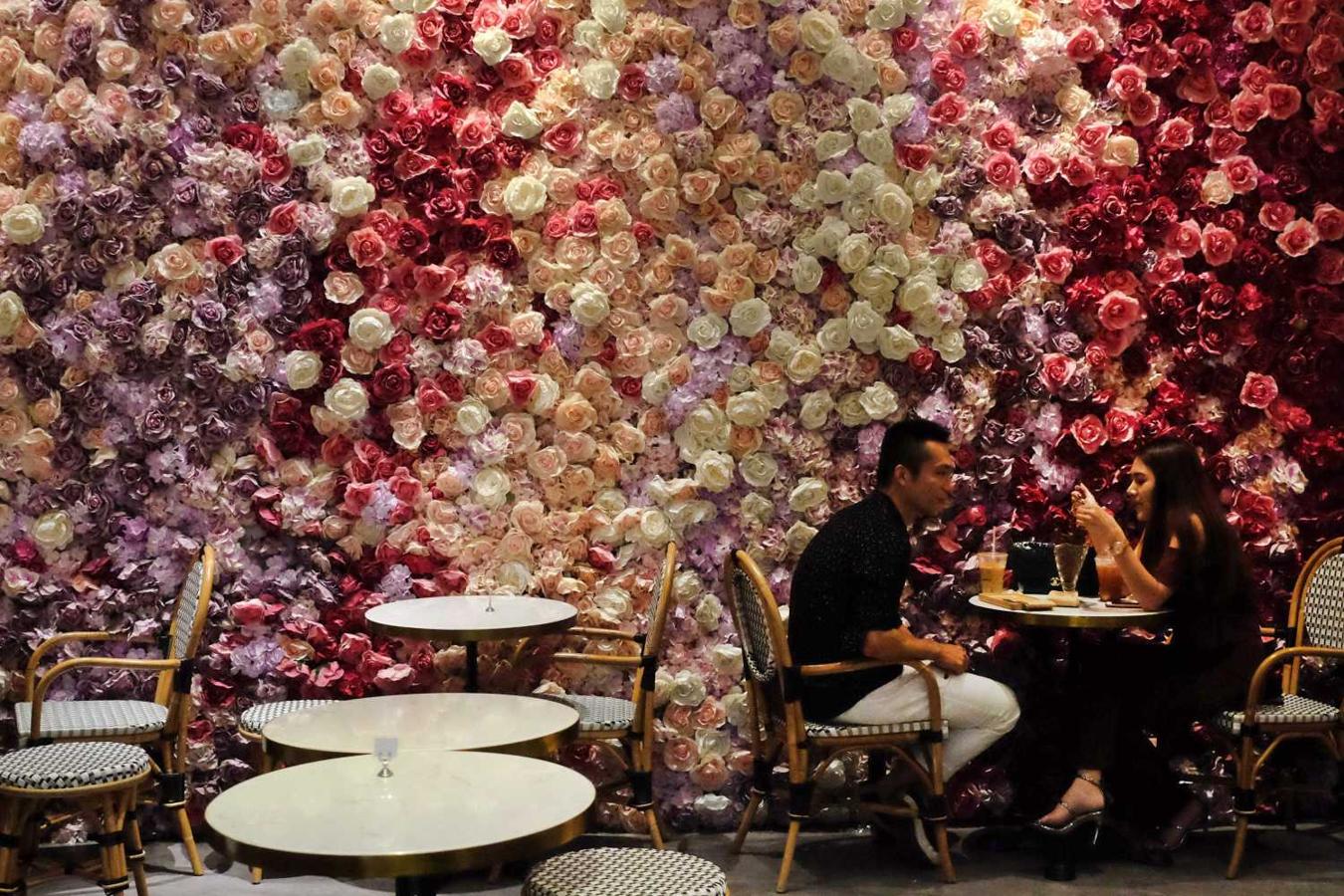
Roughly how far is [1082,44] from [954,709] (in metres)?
2.47

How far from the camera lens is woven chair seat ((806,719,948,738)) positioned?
427 centimetres

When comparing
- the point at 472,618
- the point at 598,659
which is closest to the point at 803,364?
the point at 598,659

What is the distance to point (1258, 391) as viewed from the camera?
5.07 m

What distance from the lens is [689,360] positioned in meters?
4.96

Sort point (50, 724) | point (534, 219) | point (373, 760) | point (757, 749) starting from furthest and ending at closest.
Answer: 1. point (534, 219)
2. point (757, 749)
3. point (50, 724)
4. point (373, 760)

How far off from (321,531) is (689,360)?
4.72 ft

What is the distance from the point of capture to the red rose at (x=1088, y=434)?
5016mm

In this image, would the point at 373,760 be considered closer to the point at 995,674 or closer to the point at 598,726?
the point at 598,726

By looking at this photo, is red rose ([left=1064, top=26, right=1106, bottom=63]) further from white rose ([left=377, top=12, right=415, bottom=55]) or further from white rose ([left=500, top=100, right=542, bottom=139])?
white rose ([left=377, top=12, right=415, bottom=55])

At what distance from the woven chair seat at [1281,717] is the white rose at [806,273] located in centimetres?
201

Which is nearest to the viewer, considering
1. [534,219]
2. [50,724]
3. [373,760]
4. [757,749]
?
[373,760]

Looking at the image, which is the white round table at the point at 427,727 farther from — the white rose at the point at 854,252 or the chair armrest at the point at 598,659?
the white rose at the point at 854,252

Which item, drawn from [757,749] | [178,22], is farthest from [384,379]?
[757,749]

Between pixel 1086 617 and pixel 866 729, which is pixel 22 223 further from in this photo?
pixel 1086 617
